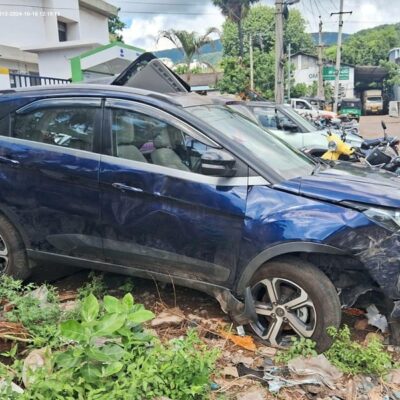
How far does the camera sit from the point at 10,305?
3420mm

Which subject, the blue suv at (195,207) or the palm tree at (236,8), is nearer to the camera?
the blue suv at (195,207)

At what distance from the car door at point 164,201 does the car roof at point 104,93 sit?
0.35 ft

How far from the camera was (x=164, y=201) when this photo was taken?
3400 millimetres

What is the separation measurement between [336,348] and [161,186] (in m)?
1.61

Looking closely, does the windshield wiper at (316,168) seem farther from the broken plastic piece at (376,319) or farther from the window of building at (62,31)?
the window of building at (62,31)

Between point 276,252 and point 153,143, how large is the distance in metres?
1.23

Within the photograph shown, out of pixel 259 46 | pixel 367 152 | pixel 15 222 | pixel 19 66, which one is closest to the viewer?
pixel 15 222

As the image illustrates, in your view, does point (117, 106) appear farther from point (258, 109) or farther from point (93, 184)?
point (258, 109)

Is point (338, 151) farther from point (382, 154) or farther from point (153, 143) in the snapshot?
point (153, 143)

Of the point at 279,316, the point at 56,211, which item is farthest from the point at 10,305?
the point at 279,316

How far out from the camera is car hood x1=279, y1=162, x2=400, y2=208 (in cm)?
313

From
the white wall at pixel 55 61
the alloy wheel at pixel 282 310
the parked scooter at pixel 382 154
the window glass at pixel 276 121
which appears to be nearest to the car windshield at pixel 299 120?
the window glass at pixel 276 121

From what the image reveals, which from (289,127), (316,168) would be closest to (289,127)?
(289,127)

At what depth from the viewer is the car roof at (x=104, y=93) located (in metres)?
3.64
